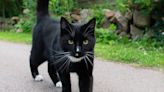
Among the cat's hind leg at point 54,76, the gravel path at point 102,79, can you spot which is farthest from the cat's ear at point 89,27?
the cat's hind leg at point 54,76

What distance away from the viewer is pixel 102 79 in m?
7.14

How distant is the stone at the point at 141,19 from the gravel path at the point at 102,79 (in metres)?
3.10

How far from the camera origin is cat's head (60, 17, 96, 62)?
5016 millimetres

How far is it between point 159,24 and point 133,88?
5.20 meters

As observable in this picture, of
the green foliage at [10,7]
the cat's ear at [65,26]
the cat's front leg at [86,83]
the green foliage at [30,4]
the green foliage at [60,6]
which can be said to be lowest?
the green foliage at [10,7]

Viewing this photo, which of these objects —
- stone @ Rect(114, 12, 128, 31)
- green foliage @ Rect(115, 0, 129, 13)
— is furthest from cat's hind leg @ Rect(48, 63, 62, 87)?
stone @ Rect(114, 12, 128, 31)

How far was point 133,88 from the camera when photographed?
21.2 feet

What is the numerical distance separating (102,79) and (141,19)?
492cm

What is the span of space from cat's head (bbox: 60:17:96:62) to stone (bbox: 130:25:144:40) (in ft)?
21.8

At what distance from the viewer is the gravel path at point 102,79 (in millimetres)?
6457

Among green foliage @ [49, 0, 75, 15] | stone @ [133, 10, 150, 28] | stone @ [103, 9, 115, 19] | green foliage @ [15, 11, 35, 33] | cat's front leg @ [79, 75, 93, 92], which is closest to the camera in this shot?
cat's front leg @ [79, 75, 93, 92]

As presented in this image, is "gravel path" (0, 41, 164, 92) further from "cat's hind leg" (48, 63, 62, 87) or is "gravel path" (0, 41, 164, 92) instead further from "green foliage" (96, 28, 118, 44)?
"green foliage" (96, 28, 118, 44)

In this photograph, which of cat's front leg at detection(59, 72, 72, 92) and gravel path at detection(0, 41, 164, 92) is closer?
cat's front leg at detection(59, 72, 72, 92)

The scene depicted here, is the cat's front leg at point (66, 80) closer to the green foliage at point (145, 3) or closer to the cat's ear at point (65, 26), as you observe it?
the cat's ear at point (65, 26)
